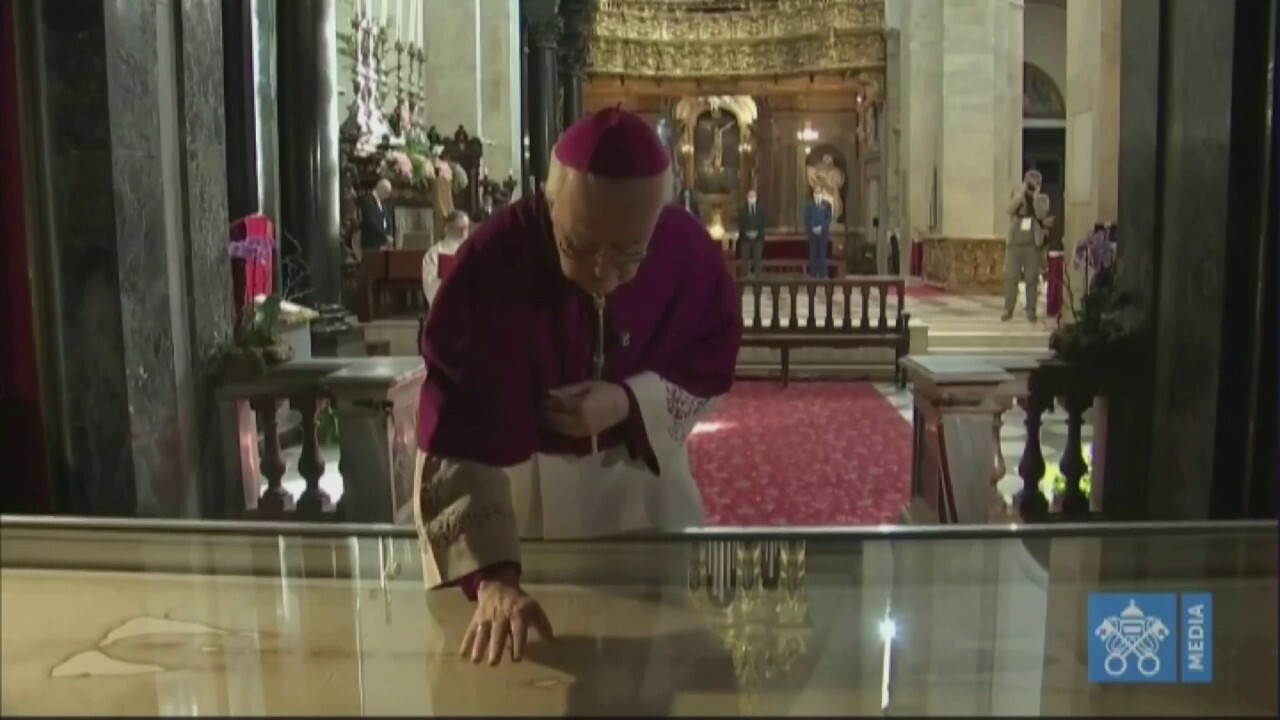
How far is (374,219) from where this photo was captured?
11016 mm

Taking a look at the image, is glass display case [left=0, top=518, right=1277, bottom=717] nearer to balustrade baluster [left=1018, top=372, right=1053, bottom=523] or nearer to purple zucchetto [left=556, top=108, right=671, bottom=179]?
purple zucchetto [left=556, top=108, right=671, bottom=179]

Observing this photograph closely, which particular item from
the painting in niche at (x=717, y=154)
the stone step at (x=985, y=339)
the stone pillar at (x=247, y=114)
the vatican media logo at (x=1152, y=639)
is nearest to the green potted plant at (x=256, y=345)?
the stone pillar at (x=247, y=114)

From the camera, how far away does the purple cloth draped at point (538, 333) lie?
6.29 ft

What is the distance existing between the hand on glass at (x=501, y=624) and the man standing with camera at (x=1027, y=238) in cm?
1156

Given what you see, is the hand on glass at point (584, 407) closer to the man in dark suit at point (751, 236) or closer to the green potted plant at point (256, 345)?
the green potted plant at point (256, 345)

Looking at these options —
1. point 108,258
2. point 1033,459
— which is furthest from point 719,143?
point 108,258

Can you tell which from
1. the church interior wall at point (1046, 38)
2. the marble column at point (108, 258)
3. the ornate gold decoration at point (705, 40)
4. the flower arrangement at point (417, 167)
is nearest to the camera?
the marble column at point (108, 258)

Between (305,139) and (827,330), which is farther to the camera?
(827,330)

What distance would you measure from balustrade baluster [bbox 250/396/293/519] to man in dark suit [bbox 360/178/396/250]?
19.6ft

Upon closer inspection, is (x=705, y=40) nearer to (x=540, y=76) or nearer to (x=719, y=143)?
(x=719, y=143)

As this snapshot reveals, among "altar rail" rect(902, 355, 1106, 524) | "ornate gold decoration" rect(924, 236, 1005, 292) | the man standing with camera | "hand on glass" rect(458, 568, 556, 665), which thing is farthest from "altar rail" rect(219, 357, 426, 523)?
"ornate gold decoration" rect(924, 236, 1005, 292)

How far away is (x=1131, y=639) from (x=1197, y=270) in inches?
104

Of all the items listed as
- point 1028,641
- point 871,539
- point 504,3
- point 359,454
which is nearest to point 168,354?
point 359,454

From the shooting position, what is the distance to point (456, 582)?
6.38ft
